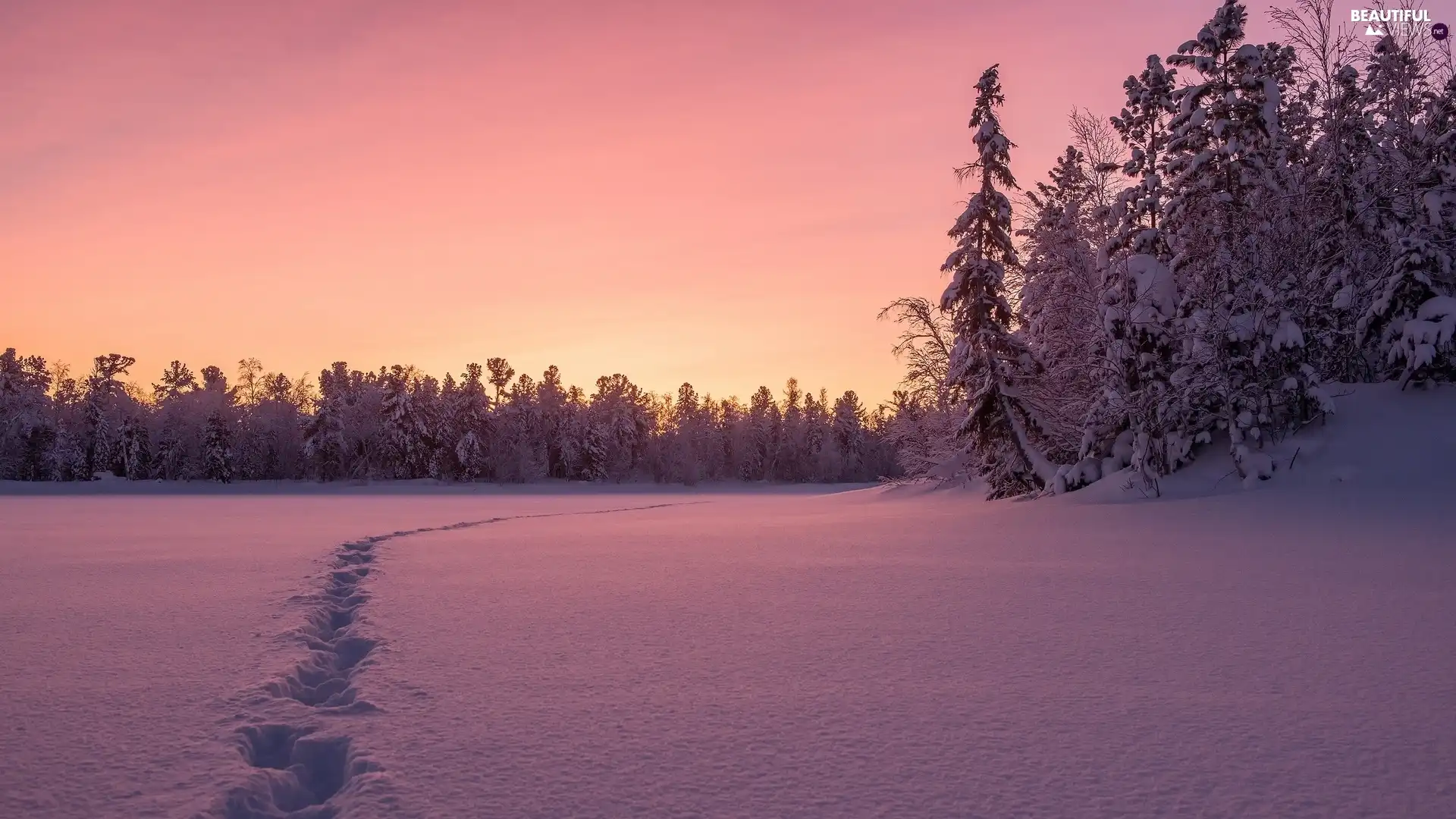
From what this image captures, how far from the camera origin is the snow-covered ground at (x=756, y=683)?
381 centimetres

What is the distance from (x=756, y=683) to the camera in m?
5.62

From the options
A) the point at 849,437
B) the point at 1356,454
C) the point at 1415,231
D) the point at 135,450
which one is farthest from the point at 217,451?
the point at 1415,231

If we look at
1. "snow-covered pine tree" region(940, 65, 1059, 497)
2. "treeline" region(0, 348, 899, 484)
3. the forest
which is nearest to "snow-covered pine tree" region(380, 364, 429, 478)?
"treeline" region(0, 348, 899, 484)

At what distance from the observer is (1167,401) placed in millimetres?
18859

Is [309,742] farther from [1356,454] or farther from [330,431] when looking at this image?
[330,431]

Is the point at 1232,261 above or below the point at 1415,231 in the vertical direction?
below

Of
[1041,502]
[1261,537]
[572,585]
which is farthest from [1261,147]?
[572,585]

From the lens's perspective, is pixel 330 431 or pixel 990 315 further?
pixel 330 431

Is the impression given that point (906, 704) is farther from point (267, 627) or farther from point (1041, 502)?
point (1041, 502)

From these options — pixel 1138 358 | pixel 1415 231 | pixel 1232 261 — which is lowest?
pixel 1138 358

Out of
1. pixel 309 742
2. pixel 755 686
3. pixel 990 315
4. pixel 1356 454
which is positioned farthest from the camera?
pixel 990 315

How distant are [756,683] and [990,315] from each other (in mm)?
21088

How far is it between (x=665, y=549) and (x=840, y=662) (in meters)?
9.02

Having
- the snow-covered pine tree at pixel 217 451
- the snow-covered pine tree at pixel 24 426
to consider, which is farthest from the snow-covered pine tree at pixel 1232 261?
the snow-covered pine tree at pixel 24 426
